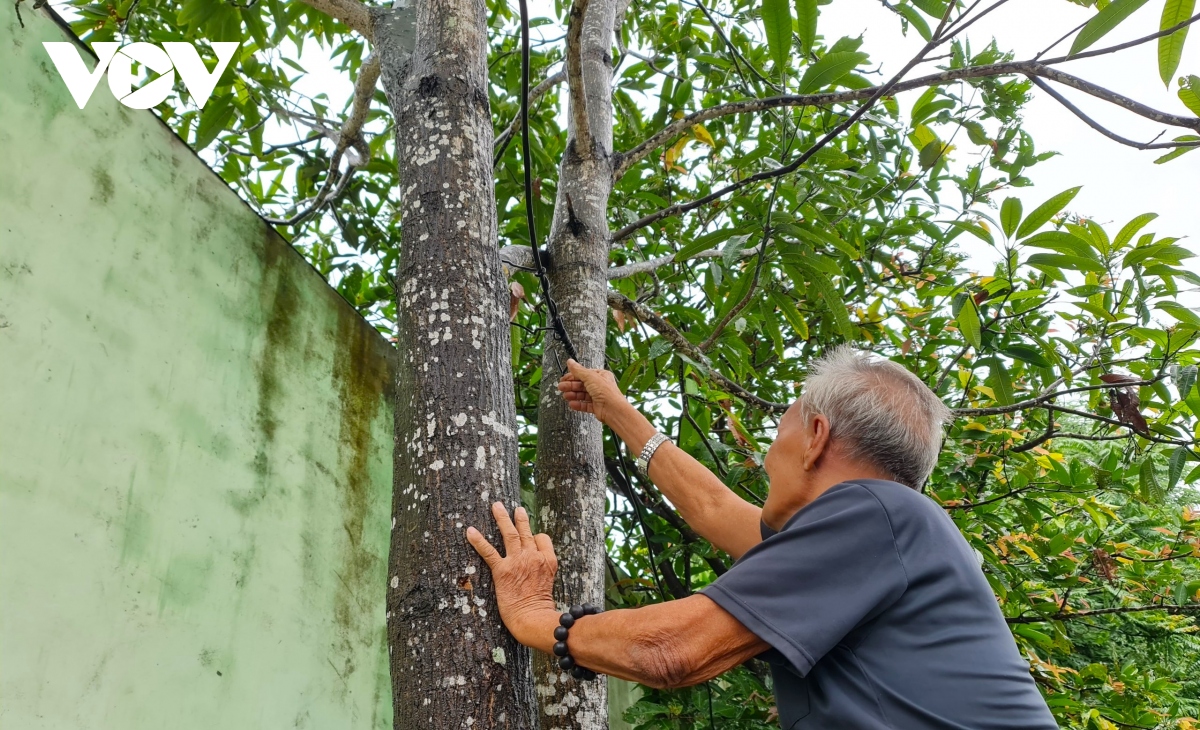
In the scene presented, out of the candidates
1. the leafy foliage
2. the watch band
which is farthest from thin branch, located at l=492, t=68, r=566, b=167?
the watch band

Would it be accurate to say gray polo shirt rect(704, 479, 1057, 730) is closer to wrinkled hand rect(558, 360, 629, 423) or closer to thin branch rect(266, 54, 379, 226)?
wrinkled hand rect(558, 360, 629, 423)

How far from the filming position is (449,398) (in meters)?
1.36

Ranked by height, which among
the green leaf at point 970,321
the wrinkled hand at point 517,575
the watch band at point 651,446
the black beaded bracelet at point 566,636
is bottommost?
the black beaded bracelet at point 566,636

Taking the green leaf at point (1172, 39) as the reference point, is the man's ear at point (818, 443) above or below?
below

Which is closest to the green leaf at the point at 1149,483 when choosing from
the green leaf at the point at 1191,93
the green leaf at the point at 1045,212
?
the green leaf at the point at 1045,212

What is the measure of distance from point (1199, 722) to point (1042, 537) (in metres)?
2.18

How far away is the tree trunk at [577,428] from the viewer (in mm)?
1698

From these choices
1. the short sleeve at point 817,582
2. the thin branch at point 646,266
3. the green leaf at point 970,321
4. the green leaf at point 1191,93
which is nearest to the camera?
the short sleeve at point 817,582

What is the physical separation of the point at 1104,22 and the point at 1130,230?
3.29 feet

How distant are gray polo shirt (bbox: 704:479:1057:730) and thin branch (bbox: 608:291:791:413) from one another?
1.17 m

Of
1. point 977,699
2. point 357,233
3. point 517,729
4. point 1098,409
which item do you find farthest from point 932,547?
point 357,233

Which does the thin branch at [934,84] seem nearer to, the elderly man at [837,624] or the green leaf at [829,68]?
the green leaf at [829,68]

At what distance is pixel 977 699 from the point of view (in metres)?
1.20

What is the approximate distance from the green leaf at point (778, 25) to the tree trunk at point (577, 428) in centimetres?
53
